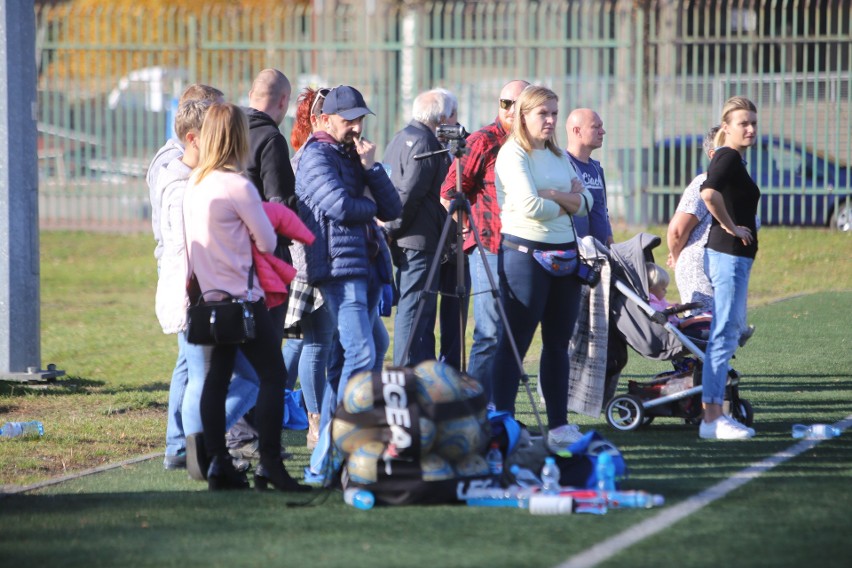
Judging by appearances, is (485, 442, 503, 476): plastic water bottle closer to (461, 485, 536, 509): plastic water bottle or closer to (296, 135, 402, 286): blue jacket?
(461, 485, 536, 509): plastic water bottle

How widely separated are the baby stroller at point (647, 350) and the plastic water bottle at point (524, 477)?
210 cm

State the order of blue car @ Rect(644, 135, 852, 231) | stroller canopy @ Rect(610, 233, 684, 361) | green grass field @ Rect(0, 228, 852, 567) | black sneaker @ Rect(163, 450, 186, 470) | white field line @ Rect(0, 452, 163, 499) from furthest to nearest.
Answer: blue car @ Rect(644, 135, 852, 231), stroller canopy @ Rect(610, 233, 684, 361), black sneaker @ Rect(163, 450, 186, 470), white field line @ Rect(0, 452, 163, 499), green grass field @ Rect(0, 228, 852, 567)

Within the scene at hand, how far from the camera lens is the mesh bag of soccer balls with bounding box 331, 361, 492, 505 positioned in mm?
5328

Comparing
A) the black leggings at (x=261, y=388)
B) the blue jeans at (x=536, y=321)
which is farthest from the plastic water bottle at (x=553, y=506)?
the blue jeans at (x=536, y=321)

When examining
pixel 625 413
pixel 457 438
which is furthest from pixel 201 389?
pixel 625 413

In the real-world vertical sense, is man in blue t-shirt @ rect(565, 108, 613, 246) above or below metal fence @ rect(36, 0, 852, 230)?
below

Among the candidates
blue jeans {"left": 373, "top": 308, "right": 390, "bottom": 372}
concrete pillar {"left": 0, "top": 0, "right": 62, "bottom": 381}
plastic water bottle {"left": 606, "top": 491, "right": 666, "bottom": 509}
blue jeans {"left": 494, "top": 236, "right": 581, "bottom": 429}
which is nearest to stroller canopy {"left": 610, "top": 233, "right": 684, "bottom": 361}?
blue jeans {"left": 494, "top": 236, "right": 581, "bottom": 429}

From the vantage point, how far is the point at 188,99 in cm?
657

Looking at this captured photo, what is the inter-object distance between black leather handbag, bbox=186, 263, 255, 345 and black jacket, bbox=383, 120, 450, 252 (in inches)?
95.1

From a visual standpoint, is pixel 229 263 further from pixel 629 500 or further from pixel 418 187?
pixel 418 187

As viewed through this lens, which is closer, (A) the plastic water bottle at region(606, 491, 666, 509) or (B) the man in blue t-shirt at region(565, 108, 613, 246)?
(A) the plastic water bottle at region(606, 491, 666, 509)

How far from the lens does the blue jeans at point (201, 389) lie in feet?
20.0

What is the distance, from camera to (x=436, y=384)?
17.8ft

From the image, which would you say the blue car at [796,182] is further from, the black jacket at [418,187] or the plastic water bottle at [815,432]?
the plastic water bottle at [815,432]
